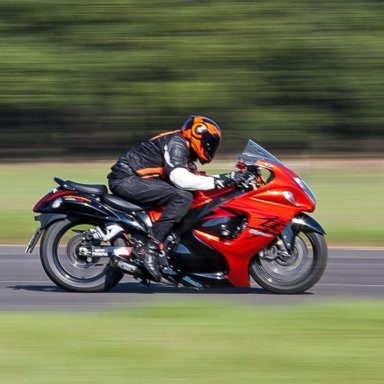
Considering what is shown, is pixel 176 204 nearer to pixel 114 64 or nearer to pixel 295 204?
pixel 295 204

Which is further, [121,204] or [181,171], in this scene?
[121,204]

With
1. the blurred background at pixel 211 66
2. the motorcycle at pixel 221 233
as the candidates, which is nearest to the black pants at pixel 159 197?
the motorcycle at pixel 221 233

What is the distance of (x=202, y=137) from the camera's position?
9398mm

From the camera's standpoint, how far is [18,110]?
25.6 m

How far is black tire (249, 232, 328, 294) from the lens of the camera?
941 cm

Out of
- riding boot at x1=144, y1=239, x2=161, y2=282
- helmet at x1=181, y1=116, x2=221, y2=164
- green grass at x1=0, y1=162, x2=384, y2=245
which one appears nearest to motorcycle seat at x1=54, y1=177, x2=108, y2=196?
riding boot at x1=144, y1=239, x2=161, y2=282

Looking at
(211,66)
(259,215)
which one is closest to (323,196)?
(211,66)

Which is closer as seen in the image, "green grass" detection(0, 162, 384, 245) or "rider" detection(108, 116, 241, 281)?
"rider" detection(108, 116, 241, 281)

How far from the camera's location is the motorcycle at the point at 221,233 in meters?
9.37

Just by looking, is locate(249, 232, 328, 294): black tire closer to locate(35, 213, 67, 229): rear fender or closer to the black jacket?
the black jacket

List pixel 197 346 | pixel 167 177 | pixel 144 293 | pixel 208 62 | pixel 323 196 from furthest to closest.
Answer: pixel 208 62
pixel 323 196
pixel 144 293
pixel 167 177
pixel 197 346

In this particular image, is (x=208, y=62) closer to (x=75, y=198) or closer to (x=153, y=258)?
(x=75, y=198)

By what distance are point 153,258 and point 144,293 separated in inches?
22.6

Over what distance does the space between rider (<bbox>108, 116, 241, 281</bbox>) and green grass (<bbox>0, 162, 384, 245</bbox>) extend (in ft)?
16.1
